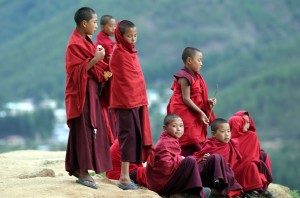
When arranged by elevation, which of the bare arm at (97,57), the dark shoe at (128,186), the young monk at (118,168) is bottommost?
the dark shoe at (128,186)

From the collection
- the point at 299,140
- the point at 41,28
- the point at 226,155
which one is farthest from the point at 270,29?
the point at 226,155

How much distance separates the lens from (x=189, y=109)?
41.2 feet

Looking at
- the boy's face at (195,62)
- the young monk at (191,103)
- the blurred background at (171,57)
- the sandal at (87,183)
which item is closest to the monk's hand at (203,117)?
the young monk at (191,103)

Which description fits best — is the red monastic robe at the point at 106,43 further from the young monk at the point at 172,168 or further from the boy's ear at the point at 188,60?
the young monk at the point at 172,168

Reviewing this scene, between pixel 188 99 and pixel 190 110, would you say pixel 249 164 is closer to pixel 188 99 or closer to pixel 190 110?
pixel 190 110

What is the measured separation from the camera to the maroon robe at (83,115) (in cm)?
1113

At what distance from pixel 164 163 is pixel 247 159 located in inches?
61.2

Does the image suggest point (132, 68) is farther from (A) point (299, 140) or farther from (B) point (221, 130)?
(A) point (299, 140)

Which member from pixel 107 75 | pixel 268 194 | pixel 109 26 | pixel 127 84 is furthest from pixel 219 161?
pixel 109 26

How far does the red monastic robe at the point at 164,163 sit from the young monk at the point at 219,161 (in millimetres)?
367

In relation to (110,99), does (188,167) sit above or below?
below

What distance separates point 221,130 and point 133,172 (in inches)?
42.6

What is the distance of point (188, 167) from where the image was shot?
11406mm

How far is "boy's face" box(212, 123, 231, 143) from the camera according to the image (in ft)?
39.5
